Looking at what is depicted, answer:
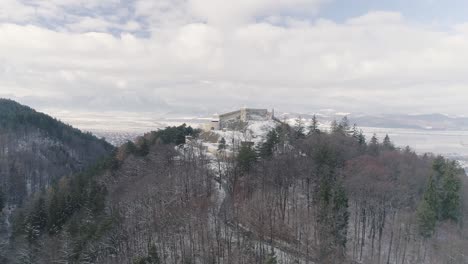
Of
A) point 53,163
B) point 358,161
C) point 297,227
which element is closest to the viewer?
point 297,227

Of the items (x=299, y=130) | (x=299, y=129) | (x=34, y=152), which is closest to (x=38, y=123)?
(x=34, y=152)

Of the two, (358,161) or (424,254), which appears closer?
(424,254)

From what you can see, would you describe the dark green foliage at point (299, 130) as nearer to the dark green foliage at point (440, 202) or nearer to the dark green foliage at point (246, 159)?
the dark green foliage at point (246, 159)

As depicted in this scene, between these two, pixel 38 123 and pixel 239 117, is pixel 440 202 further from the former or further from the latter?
pixel 38 123

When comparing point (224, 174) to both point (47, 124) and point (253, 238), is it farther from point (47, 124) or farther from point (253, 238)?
point (47, 124)

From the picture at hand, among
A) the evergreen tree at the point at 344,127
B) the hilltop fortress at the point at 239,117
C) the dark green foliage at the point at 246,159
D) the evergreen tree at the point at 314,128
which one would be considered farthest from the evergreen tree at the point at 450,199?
the hilltop fortress at the point at 239,117

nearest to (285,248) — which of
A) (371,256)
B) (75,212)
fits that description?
(371,256)
